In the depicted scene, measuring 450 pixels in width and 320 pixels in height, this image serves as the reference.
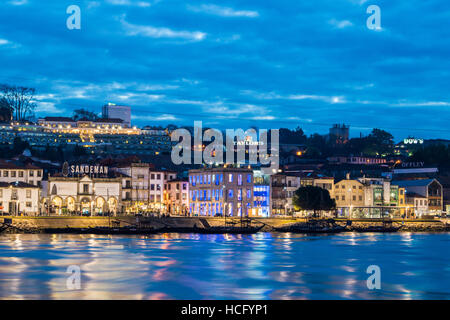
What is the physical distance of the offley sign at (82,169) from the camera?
105 metres

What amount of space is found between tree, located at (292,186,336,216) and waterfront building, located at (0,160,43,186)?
117 feet

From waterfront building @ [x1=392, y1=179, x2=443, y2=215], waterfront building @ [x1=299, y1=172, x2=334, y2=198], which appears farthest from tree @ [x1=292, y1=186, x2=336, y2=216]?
waterfront building @ [x1=392, y1=179, x2=443, y2=215]

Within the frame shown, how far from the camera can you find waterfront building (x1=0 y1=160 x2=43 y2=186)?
103 m

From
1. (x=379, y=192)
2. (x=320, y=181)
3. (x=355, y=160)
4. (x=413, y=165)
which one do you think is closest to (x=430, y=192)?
(x=379, y=192)

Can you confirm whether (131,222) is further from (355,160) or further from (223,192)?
(355,160)

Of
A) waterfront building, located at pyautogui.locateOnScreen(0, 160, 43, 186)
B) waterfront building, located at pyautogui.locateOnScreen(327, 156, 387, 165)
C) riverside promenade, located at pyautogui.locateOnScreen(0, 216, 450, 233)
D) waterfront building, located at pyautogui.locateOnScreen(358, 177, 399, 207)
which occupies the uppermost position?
waterfront building, located at pyautogui.locateOnScreen(327, 156, 387, 165)

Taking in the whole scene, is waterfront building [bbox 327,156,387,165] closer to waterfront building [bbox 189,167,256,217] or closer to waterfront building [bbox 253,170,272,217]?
waterfront building [bbox 253,170,272,217]

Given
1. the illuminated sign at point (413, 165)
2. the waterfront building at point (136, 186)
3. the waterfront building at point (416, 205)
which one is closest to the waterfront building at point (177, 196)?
the waterfront building at point (136, 186)

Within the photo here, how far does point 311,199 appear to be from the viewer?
10662 centimetres

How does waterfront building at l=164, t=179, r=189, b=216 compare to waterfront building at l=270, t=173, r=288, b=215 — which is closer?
waterfront building at l=164, t=179, r=189, b=216

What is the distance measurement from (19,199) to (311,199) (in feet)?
129
